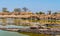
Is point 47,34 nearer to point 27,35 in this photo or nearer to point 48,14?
point 27,35

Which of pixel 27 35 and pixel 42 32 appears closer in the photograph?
pixel 27 35

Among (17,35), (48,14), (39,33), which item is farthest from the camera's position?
(48,14)

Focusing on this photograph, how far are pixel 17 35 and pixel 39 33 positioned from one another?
3.16 metres

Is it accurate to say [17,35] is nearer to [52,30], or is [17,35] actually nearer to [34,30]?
[34,30]

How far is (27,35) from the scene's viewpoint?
2238 cm

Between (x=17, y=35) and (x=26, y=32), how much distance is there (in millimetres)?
2793

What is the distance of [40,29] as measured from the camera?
82.3 ft

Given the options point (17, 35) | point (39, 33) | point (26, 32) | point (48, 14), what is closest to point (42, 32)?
point (39, 33)

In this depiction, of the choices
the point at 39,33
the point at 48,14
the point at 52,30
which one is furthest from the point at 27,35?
Answer: the point at 48,14

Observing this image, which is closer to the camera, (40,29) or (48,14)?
(40,29)

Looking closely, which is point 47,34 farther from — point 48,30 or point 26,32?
point 26,32

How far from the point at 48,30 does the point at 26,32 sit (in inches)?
111

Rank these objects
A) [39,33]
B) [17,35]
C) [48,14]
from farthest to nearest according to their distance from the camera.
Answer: [48,14], [39,33], [17,35]

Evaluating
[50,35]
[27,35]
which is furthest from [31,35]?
[50,35]
